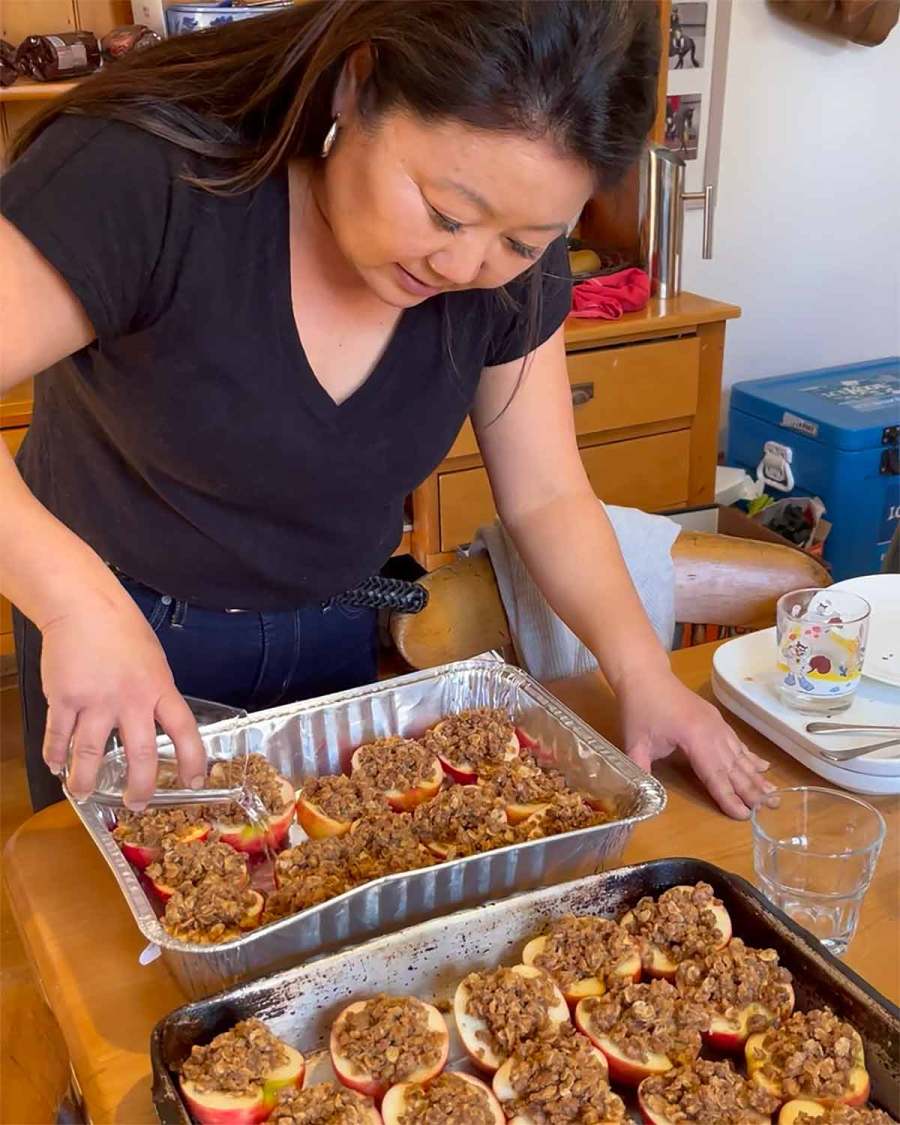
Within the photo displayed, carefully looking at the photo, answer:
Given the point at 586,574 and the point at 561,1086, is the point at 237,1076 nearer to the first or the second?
the point at 561,1086

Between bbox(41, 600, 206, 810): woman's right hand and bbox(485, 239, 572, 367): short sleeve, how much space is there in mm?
473

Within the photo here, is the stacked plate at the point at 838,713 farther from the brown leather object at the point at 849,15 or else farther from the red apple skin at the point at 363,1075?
the brown leather object at the point at 849,15

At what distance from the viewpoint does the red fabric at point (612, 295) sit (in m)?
2.51

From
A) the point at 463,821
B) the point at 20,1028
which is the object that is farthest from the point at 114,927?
the point at 20,1028

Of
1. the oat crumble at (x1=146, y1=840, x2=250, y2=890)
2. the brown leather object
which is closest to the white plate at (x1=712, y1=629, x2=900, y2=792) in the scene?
the oat crumble at (x1=146, y1=840, x2=250, y2=890)

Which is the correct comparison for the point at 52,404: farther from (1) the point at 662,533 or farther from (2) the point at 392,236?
(1) the point at 662,533

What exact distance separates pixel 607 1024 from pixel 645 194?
7.23ft

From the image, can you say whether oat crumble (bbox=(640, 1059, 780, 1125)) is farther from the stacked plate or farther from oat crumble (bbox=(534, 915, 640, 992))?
the stacked plate

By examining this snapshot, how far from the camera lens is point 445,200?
79cm

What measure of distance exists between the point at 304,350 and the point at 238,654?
327 mm

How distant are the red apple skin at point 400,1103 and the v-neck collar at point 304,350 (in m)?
0.55

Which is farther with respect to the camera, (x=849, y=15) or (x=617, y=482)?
(x=849, y=15)

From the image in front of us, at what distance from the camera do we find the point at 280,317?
37.9 inches

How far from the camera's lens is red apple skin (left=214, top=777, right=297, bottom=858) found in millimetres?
928
